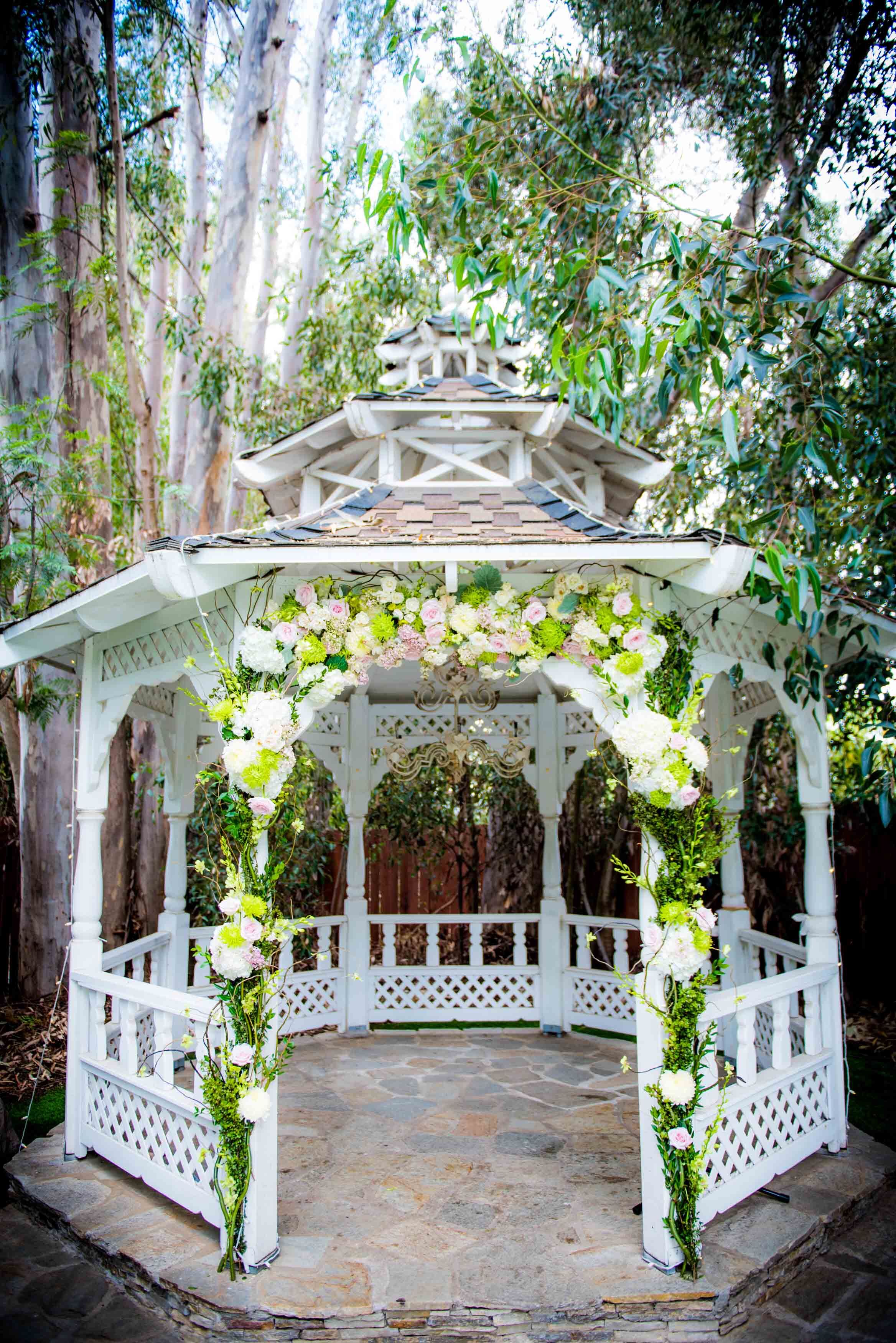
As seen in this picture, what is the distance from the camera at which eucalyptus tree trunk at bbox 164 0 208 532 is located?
9.47 m

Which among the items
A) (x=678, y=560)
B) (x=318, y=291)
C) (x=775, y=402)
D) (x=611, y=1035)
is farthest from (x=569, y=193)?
(x=318, y=291)

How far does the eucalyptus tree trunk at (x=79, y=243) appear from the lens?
25.2 feet

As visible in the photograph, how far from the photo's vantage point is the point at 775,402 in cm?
634

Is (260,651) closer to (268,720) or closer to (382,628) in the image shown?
(268,720)

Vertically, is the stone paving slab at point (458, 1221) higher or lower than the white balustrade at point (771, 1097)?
lower

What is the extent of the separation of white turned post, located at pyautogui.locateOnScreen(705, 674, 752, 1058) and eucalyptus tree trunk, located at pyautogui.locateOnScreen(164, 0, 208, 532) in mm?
5188

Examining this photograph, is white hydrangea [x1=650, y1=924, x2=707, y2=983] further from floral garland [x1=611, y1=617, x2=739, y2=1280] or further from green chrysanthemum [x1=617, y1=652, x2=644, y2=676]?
green chrysanthemum [x1=617, y1=652, x2=644, y2=676]

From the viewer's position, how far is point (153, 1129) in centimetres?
393

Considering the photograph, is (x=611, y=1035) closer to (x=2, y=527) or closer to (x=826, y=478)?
(x=826, y=478)

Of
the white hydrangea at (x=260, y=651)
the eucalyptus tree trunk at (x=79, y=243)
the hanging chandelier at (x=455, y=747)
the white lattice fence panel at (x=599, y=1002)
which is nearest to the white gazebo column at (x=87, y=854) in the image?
the white hydrangea at (x=260, y=651)

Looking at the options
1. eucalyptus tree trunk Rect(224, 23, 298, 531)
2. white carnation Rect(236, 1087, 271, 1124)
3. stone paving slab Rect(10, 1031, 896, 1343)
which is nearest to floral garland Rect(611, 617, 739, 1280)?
stone paving slab Rect(10, 1031, 896, 1343)

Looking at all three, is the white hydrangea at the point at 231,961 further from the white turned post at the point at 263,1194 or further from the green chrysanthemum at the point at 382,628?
the green chrysanthemum at the point at 382,628

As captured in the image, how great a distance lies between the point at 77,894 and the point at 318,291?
7528mm

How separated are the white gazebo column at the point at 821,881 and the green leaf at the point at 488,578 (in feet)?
5.62
